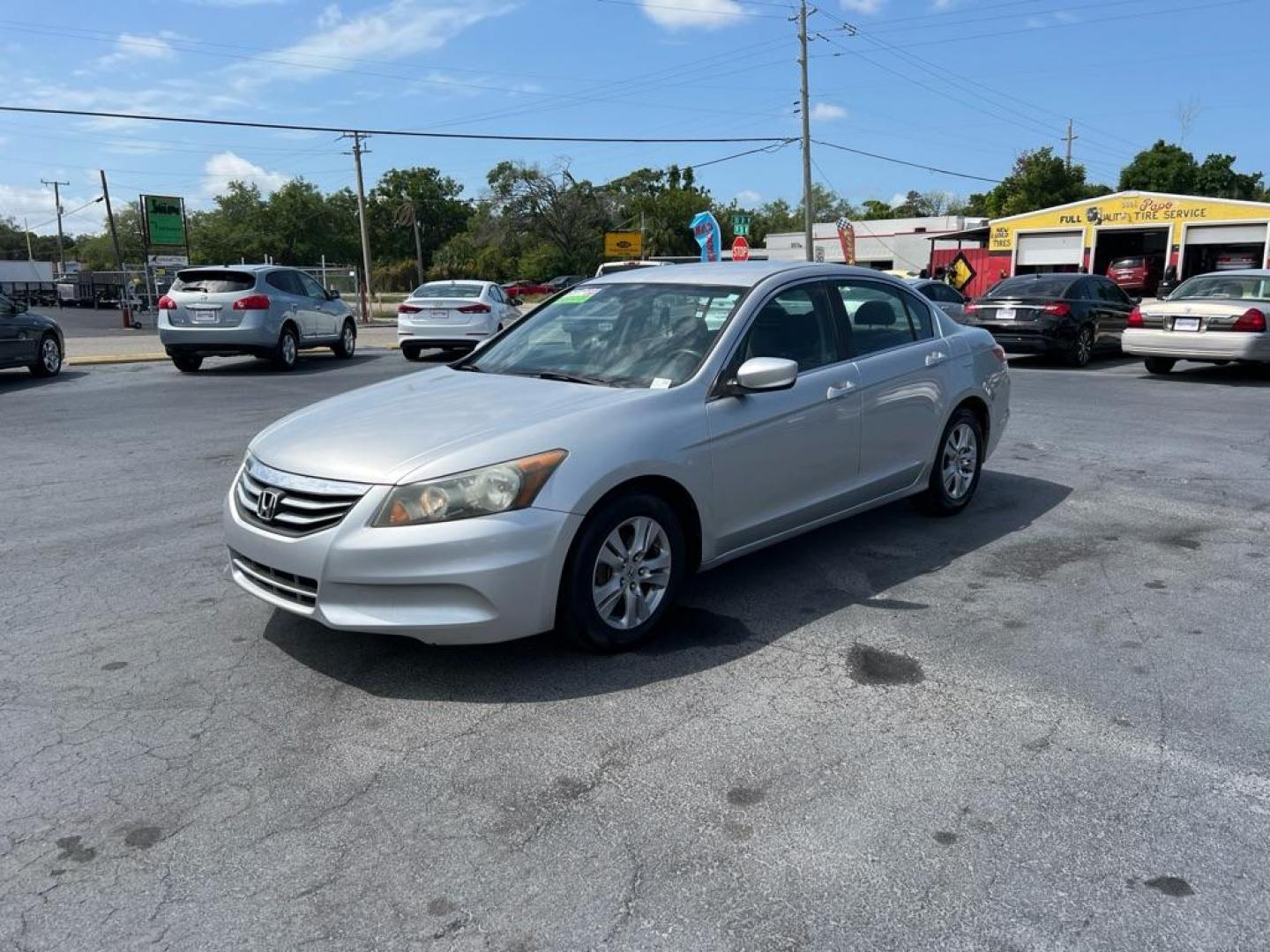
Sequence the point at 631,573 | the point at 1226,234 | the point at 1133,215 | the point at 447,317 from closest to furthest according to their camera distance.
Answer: the point at 631,573 < the point at 447,317 < the point at 1226,234 < the point at 1133,215

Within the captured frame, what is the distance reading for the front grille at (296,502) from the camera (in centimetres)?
393

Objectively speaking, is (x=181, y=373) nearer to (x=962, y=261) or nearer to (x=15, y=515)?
(x=15, y=515)

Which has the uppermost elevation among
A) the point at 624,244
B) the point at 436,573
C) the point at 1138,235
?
the point at 624,244

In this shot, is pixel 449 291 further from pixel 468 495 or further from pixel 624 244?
pixel 624 244

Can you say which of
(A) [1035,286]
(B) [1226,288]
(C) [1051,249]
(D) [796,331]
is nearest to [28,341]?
(D) [796,331]

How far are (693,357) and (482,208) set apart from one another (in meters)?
74.6

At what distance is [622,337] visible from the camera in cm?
517

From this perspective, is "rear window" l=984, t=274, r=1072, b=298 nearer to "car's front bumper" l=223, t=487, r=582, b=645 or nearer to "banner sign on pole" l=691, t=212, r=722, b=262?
"banner sign on pole" l=691, t=212, r=722, b=262

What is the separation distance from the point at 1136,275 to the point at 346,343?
30.2 m

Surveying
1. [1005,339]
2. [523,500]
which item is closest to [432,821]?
[523,500]

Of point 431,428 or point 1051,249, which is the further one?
point 1051,249

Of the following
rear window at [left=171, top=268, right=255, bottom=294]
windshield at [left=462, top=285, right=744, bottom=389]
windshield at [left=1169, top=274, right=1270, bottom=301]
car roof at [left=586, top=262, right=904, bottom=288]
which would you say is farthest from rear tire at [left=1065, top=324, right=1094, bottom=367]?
rear window at [left=171, top=268, right=255, bottom=294]

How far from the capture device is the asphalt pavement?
8.87 feet

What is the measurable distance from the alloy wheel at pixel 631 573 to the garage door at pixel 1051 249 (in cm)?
4420
